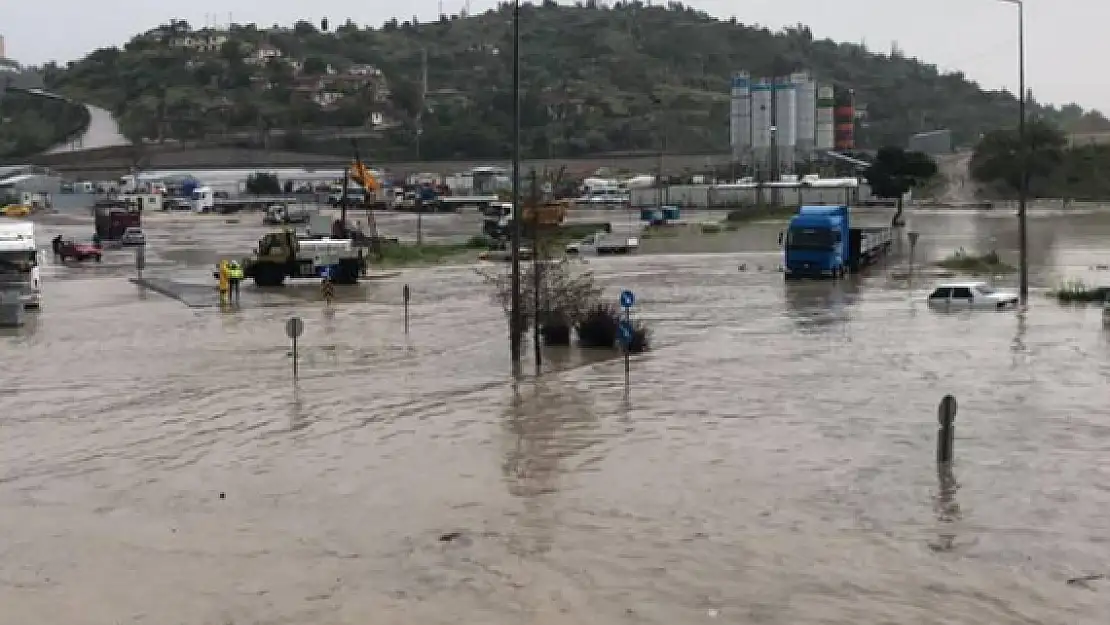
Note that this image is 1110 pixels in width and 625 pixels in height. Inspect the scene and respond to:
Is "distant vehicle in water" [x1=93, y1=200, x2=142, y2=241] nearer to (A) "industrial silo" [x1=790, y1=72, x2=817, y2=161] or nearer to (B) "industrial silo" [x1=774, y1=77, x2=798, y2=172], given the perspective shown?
(B) "industrial silo" [x1=774, y1=77, x2=798, y2=172]

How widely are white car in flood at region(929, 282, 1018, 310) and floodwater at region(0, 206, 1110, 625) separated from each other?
12.0 ft

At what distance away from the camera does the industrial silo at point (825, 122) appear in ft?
560

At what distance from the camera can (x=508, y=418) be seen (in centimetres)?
1941

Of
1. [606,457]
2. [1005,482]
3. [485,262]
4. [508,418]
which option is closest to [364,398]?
[508,418]

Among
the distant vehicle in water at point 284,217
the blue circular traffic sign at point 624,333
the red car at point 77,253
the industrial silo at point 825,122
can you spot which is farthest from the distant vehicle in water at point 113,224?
the industrial silo at point 825,122

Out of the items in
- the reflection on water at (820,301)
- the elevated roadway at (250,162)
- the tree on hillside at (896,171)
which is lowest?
the reflection on water at (820,301)

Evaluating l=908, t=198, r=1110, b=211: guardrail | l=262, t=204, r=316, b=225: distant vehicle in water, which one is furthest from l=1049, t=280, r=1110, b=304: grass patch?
l=908, t=198, r=1110, b=211: guardrail

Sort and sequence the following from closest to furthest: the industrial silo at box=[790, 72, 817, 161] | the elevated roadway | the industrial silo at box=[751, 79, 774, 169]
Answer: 1. the industrial silo at box=[751, 79, 774, 169]
2. the industrial silo at box=[790, 72, 817, 161]
3. the elevated roadway

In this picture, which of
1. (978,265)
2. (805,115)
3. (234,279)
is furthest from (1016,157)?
(234,279)

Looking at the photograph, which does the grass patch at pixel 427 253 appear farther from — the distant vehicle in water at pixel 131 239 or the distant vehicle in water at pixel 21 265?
the distant vehicle in water at pixel 21 265

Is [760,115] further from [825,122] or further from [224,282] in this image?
[224,282]

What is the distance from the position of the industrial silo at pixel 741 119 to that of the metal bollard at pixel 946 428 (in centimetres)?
14570

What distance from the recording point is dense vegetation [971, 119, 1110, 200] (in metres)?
119

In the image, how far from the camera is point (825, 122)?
6767 inches
